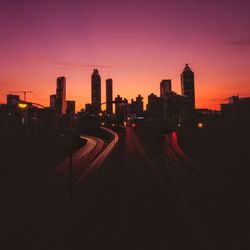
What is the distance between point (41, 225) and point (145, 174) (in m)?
16.4

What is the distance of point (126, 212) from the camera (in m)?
17.5

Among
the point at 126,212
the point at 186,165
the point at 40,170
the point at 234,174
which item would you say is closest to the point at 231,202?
the point at 126,212

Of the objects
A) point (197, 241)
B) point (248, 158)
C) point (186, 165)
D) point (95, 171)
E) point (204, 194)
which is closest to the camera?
point (197, 241)

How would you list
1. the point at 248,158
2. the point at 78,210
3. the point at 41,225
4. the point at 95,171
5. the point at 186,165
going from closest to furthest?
the point at 41,225, the point at 78,210, the point at 95,171, the point at 186,165, the point at 248,158

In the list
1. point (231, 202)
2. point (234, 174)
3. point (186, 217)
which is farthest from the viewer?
point (234, 174)

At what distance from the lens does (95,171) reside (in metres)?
33.3

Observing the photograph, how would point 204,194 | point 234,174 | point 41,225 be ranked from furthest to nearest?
1. point 234,174
2. point 204,194
3. point 41,225

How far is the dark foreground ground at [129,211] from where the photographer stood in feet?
43.9

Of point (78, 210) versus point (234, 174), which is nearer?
point (78, 210)

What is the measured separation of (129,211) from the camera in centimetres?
1767

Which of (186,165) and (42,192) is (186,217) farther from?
(186,165)

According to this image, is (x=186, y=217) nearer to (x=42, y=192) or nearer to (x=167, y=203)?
(x=167, y=203)

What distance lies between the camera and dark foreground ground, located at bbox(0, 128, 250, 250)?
13367 mm

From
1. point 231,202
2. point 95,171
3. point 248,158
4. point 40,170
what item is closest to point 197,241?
point 231,202
